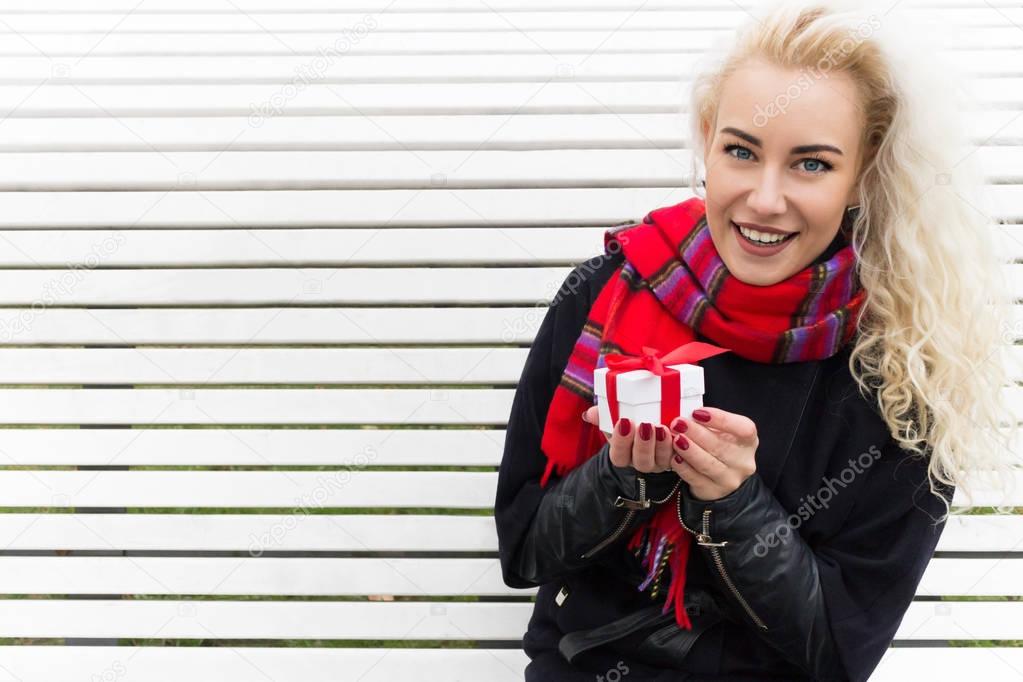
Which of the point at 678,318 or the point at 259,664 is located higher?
the point at 678,318

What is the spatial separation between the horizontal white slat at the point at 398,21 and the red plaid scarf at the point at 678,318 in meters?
1.04

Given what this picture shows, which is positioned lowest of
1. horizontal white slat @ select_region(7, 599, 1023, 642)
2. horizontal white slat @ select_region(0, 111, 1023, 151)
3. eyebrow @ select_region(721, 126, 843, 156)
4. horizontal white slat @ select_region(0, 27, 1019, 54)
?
horizontal white slat @ select_region(7, 599, 1023, 642)

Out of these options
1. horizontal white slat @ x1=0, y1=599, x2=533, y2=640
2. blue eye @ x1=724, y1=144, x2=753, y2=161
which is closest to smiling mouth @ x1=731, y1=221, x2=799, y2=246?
blue eye @ x1=724, y1=144, x2=753, y2=161

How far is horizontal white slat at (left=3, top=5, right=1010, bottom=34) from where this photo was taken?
2.78 meters

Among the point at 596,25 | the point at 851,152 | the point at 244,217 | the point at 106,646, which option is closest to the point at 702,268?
the point at 851,152

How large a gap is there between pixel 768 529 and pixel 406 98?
5.21ft

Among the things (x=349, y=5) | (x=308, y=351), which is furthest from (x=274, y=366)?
(x=349, y=5)

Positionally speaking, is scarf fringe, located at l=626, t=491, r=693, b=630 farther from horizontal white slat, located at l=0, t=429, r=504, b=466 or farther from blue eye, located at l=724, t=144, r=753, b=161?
horizontal white slat, located at l=0, t=429, r=504, b=466

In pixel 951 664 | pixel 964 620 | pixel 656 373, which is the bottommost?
pixel 951 664

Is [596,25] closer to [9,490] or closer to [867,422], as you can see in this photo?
[867,422]

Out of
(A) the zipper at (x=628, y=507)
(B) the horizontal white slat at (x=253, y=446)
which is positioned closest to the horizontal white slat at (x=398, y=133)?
(B) the horizontal white slat at (x=253, y=446)

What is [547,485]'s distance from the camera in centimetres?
201

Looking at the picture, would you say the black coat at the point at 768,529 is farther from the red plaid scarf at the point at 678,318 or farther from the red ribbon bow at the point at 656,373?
the red ribbon bow at the point at 656,373

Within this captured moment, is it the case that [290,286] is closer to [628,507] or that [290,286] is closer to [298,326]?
[298,326]
